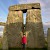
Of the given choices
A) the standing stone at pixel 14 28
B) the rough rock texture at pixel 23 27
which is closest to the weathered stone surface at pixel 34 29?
the rough rock texture at pixel 23 27

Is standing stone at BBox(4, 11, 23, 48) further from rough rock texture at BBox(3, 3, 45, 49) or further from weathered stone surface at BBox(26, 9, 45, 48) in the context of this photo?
weathered stone surface at BBox(26, 9, 45, 48)

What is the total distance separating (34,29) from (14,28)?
1777 millimetres

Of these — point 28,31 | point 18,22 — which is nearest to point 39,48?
point 28,31

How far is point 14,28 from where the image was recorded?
1905 cm

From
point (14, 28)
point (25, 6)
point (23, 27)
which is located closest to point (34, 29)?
point (23, 27)

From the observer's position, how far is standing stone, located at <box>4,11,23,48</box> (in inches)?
738

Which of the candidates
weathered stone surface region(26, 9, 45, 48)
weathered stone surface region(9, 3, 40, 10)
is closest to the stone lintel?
weathered stone surface region(9, 3, 40, 10)

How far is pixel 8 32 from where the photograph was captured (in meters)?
19.1

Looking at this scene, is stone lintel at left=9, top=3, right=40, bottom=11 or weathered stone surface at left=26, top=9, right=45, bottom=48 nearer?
weathered stone surface at left=26, top=9, right=45, bottom=48

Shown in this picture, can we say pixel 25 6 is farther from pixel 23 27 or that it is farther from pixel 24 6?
pixel 23 27

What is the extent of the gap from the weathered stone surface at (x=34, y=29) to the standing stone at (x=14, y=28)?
735 millimetres

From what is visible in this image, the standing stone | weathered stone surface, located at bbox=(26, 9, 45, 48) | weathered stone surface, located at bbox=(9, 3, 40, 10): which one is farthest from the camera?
weathered stone surface, located at bbox=(9, 3, 40, 10)

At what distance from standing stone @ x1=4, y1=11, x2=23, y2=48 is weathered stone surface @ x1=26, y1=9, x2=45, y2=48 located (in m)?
0.73

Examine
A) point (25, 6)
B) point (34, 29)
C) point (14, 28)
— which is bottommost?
point (34, 29)
